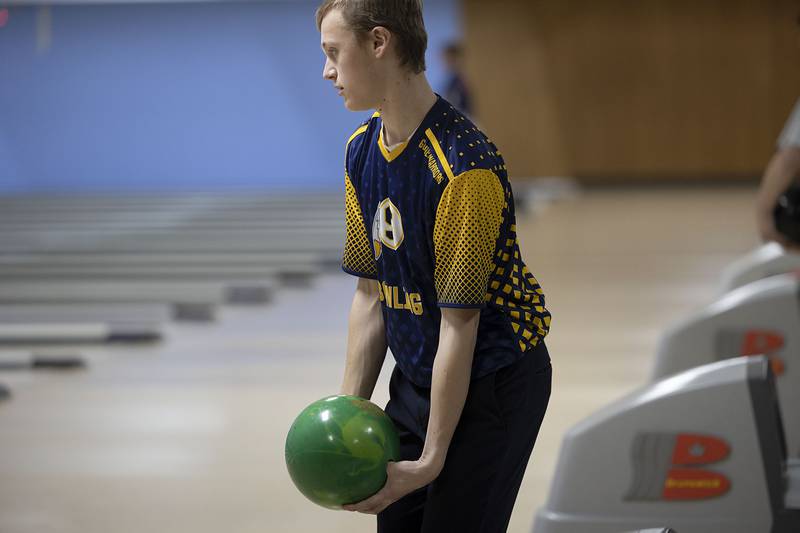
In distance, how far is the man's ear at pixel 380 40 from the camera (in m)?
1.38

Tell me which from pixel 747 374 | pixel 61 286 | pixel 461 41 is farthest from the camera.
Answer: pixel 461 41

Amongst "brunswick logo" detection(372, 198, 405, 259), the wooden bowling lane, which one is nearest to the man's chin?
"brunswick logo" detection(372, 198, 405, 259)

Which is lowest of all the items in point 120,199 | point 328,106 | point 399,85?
point 120,199

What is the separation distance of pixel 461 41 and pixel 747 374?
413 inches

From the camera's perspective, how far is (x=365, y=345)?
63.8 inches

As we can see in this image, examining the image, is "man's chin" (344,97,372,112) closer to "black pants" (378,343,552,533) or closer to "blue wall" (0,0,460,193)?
"black pants" (378,343,552,533)

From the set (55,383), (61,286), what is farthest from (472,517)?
(61,286)

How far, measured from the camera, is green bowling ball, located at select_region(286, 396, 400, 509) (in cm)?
146

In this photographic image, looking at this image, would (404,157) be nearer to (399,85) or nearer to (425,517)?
(399,85)

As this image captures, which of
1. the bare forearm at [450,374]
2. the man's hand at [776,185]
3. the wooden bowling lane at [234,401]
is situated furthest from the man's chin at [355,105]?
the man's hand at [776,185]

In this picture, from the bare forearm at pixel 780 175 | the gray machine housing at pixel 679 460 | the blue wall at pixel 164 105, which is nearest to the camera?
the gray machine housing at pixel 679 460

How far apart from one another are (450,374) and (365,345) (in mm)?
244

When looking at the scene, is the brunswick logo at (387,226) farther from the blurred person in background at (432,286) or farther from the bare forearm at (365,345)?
the bare forearm at (365,345)

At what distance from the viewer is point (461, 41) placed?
41.0 ft
